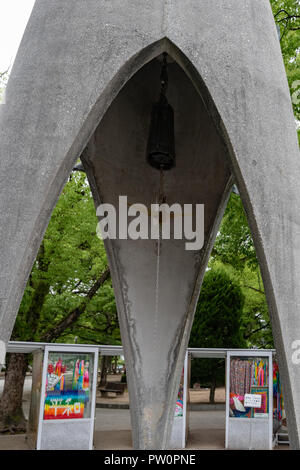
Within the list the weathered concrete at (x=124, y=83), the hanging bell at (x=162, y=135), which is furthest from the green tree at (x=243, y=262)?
the weathered concrete at (x=124, y=83)

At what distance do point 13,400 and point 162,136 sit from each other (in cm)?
1062

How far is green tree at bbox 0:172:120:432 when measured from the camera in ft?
44.2

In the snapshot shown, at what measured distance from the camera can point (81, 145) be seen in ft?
13.3

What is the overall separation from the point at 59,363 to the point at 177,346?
5.24 meters

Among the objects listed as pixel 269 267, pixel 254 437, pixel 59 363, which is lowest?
pixel 254 437

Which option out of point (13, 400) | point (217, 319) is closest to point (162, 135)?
point (13, 400)

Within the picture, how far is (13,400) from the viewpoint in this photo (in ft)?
44.5

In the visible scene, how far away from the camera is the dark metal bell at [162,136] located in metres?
5.70

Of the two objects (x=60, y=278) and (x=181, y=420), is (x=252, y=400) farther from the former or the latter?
(x=60, y=278)

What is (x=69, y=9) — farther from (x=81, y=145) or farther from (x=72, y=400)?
(x=72, y=400)

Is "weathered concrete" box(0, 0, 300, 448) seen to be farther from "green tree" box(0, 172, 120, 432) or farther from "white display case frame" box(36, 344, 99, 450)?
"green tree" box(0, 172, 120, 432)

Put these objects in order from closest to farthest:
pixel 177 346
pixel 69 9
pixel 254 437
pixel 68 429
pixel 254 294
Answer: pixel 69 9 → pixel 177 346 → pixel 68 429 → pixel 254 437 → pixel 254 294

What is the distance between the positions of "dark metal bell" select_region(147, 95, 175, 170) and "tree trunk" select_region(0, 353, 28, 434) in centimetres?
984
